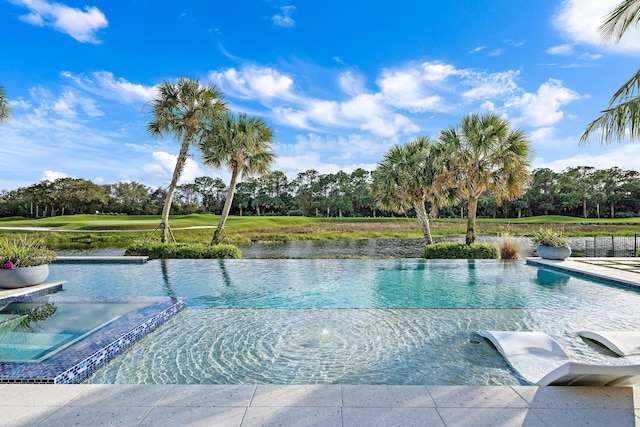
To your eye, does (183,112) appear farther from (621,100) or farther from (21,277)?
(621,100)

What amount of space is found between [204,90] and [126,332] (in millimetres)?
10526

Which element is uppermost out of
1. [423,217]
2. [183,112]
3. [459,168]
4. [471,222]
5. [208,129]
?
[183,112]

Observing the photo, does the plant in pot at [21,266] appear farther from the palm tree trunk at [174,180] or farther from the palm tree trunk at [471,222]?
the palm tree trunk at [471,222]

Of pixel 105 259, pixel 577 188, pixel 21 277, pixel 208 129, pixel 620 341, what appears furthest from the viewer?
pixel 577 188

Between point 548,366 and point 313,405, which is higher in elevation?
point 313,405

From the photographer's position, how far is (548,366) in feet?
10.4

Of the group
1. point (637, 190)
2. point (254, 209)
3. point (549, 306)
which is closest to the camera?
point (549, 306)

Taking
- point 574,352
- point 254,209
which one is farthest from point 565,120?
point 254,209

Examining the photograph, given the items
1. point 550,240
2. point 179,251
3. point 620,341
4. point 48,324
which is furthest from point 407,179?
point 48,324

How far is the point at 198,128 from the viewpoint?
1265 cm

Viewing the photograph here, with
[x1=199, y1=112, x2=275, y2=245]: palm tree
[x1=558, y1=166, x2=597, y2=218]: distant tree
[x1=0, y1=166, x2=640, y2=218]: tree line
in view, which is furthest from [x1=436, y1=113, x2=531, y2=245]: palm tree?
[x1=558, y1=166, x2=597, y2=218]: distant tree

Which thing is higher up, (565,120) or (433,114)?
(433,114)

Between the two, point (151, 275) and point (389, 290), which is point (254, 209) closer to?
point (151, 275)

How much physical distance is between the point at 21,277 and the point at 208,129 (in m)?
7.96
